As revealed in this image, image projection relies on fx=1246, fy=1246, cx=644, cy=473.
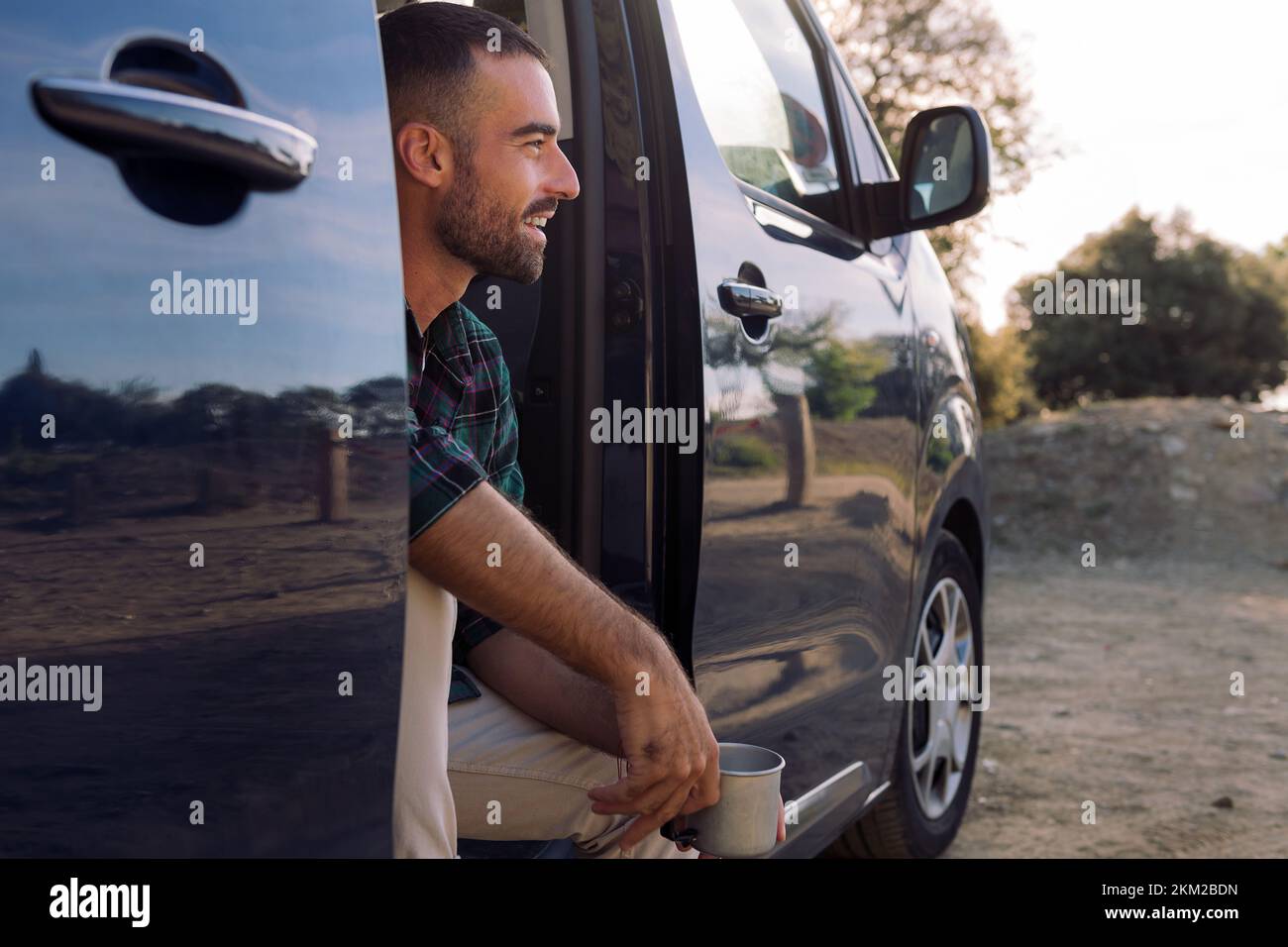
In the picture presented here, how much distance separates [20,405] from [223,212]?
255mm

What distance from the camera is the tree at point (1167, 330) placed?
104 feet

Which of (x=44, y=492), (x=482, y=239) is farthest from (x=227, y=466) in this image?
(x=482, y=239)

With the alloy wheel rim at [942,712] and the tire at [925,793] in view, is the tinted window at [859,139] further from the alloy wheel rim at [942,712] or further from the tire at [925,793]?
the alloy wheel rim at [942,712]

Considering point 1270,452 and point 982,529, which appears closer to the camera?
point 982,529

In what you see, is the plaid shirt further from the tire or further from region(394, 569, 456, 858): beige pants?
the tire

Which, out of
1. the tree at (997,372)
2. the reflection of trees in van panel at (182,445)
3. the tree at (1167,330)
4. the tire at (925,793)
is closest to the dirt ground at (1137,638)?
the tire at (925,793)

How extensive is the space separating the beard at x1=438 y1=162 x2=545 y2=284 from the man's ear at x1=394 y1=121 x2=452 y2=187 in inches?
1.0

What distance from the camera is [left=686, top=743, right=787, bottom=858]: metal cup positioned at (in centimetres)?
167

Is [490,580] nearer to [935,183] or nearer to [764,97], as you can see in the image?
[764,97]

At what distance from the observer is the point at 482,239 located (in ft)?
5.69

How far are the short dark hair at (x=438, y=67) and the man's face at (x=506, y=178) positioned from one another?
0.02 metres
